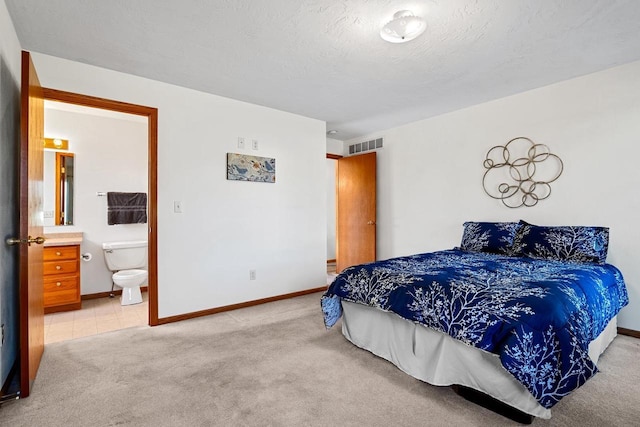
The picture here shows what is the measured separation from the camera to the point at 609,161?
2.87m

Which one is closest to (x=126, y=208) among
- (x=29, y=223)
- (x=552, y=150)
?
(x=29, y=223)

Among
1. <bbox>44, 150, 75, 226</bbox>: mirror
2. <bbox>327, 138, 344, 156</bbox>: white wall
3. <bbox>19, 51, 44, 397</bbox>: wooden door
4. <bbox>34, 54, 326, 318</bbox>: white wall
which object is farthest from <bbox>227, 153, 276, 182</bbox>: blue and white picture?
<bbox>44, 150, 75, 226</bbox>: mirror

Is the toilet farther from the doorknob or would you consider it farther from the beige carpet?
the doorknob

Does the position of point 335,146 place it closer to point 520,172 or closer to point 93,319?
point 520,172

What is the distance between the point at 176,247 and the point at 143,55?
1.74 meters

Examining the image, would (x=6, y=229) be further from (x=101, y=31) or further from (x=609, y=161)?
(x=609, y=161)

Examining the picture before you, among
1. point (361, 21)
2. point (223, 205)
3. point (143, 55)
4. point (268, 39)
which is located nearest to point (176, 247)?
point (223, 205)

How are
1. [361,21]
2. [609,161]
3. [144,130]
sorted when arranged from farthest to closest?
[144,130] < [609,161] < [361,21]

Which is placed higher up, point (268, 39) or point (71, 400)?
point (268, 39)

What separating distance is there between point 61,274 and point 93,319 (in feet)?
2.32

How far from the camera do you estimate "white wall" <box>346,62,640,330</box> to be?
9.16ft

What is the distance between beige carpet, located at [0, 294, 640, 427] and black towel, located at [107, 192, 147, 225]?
1.99 m

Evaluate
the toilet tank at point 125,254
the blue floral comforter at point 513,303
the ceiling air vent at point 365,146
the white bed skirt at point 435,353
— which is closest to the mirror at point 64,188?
the toilet tank at point 125,254

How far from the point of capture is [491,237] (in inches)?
127
